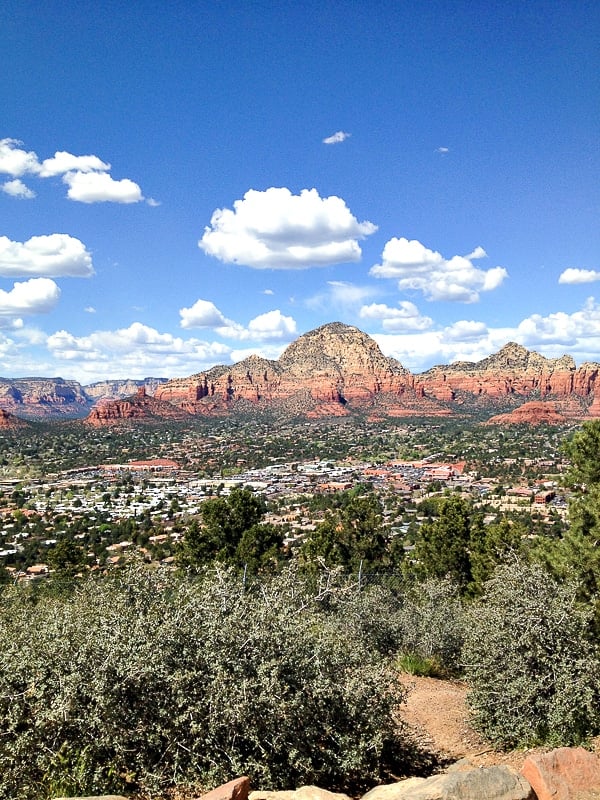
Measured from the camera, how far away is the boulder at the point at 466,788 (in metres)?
5.99

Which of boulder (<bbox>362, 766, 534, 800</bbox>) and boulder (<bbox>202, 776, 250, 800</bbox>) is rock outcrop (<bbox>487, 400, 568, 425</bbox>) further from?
boulder (<bbox>202, 776, 250, 800</bbox>)

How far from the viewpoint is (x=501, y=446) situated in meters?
126

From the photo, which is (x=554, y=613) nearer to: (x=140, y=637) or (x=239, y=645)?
(x=239, y=645)

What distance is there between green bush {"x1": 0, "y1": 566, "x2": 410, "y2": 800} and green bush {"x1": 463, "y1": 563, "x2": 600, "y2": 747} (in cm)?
215

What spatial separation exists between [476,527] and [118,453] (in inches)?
4466

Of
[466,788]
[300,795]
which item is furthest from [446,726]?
[300,795]

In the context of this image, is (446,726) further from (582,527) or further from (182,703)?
(582,527)

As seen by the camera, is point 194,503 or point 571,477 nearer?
point 571,477

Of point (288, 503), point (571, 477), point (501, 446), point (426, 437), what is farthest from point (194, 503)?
point (426, 437)

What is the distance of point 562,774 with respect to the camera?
6586 mm

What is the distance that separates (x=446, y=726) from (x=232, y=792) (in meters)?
→ 6.18

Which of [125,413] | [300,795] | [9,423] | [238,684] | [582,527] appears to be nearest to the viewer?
[300,795]

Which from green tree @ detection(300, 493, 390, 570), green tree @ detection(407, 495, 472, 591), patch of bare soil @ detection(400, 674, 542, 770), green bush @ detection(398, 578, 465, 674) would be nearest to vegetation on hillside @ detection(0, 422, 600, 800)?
patch of bare soil @ detection(400, 674, 542, 770)

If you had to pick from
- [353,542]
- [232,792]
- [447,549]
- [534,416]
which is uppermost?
[232,792]
